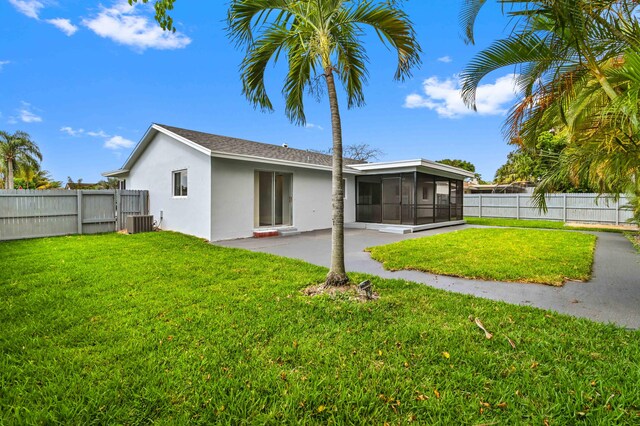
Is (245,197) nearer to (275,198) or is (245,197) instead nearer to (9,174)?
(275,198)

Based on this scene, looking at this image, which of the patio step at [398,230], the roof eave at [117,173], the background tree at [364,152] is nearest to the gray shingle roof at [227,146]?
the patio step at [398,230]

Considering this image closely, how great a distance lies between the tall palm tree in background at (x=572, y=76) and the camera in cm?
325

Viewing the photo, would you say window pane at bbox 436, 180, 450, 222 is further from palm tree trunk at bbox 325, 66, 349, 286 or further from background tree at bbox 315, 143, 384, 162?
background tree at bbox 315, 143, 384, 162

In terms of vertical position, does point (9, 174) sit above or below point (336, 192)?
above

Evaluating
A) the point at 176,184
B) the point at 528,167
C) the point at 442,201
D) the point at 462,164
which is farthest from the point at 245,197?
the point at 462,164

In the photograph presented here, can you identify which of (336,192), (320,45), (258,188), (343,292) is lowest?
(343,292)

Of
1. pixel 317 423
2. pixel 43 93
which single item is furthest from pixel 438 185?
pixel 43 93

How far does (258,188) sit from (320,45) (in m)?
7.83

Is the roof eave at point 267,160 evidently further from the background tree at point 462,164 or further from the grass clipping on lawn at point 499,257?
the background tree at point 462,164

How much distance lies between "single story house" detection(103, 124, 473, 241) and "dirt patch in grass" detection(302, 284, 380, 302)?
6.29 metres

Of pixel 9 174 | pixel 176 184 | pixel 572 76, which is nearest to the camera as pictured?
pixel 572 76

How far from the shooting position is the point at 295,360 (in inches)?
104

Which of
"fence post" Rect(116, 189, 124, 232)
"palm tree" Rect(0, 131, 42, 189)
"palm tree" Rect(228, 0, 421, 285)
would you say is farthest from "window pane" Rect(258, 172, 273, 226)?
"palm tree" Rect(0, 131, 42, 189)

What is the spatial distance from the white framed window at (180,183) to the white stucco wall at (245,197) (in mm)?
1721
